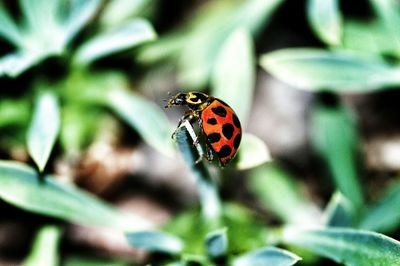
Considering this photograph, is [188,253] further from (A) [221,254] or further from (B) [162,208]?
(B) [162,208]

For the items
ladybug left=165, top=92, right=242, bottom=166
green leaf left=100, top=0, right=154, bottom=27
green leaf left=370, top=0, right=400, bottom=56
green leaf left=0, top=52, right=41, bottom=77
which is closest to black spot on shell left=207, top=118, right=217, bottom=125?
ladybug left=165, top=92, right=242, bottom=166

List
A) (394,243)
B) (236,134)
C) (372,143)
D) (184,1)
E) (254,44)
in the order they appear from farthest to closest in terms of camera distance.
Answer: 1. (184,1)
2. (254,44)
3. (372,143)
4. (236,134)
5. (394,243)

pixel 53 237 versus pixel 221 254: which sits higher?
pixel 53 237

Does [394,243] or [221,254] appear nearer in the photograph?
[394,243]

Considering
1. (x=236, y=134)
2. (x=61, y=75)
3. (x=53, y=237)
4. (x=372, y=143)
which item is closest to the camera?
(x=236, y=134)

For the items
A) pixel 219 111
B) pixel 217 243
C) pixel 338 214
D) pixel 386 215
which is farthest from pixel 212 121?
pixel 386 215

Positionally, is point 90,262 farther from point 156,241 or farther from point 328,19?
point 328,19

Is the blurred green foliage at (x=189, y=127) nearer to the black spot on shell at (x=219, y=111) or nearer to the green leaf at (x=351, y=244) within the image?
the green leaf at (x=351, y=244)

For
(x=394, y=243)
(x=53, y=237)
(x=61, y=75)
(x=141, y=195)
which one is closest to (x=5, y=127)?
(x=61, y=75)
